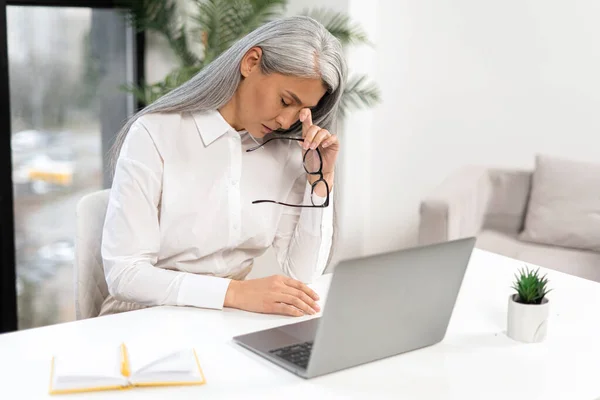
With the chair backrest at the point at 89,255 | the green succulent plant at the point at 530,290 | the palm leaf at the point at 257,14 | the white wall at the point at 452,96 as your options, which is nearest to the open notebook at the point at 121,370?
the chair backrest at the point at 89,255

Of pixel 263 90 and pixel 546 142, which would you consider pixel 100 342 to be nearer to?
pixel 263 90

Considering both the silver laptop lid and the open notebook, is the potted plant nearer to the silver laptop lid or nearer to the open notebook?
the silver laptop lid

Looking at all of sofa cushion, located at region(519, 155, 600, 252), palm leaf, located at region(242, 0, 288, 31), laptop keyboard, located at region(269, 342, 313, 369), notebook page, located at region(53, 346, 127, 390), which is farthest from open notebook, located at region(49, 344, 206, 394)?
palm leaf, located at region(242, 0, 288, 31)

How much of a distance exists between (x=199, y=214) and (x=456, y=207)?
1723mm

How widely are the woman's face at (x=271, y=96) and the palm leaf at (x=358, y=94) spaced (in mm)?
1970

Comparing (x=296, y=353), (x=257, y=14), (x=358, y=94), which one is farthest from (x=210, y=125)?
(x=358, y=94)

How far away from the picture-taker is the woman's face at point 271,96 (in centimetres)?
184

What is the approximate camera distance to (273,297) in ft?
5.33

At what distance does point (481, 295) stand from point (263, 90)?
2.33ft

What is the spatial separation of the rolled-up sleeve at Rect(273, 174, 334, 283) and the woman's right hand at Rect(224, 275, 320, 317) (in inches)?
14.6

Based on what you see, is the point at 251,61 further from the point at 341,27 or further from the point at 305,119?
the point at 341,27

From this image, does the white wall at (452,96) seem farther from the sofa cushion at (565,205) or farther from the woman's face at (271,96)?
the woman's face at (271,96)

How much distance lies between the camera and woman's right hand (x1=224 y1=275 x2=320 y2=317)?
63.7 inches

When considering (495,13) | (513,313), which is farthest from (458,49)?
(513,313)
